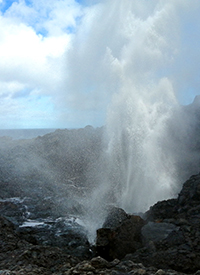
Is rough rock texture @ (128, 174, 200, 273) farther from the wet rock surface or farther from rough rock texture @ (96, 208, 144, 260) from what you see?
rough rock texture @ (96, 208, 144, 260)

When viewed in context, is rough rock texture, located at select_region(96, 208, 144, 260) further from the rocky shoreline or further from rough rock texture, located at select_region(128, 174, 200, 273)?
rough rock texture, located at select_region(128, 174, 200, 273)

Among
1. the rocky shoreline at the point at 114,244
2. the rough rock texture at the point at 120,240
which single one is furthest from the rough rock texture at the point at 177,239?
the rough rock texture at the point at 120,240

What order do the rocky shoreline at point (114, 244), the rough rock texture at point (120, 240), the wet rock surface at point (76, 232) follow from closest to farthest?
the rocky shoreline at point (114, 244) → the wet rock surface at point (76, 232) → the rough rock texture at point (120, 240)

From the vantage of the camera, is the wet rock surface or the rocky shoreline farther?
the wet rock surface

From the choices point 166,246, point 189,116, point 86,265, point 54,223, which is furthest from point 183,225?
point 189,116

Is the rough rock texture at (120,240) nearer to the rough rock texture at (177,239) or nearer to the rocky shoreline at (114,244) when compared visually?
the rocky shoreline at (114,244)

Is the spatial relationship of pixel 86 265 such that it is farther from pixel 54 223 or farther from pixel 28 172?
pixel 28 172

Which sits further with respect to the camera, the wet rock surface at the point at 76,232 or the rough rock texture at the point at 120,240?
the rough rock texture at the point at 120,240

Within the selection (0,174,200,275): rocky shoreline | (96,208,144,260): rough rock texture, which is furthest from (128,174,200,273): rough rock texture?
(96,208,144,260): rough rock texture

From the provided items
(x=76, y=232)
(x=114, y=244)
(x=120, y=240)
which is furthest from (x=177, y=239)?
(x=76, y=232)

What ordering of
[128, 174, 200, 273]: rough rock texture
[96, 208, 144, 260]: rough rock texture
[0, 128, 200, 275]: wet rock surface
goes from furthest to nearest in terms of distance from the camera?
[96, 208, 144, 260]: rough rock texture < [128, 174, 200, 273]: rough rock texture < [0, 128, 200, 275]: wet rock surface

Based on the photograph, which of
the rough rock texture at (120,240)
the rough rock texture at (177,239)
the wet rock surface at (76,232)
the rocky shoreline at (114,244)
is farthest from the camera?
the rough rock texture at (120,240)

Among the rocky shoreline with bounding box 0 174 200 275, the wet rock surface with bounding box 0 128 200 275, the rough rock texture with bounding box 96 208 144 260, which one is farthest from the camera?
the rough rock texture with bounding box 96 208 144 260

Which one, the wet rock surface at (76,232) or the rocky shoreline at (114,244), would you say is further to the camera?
the wet rock surface at (76,232)
